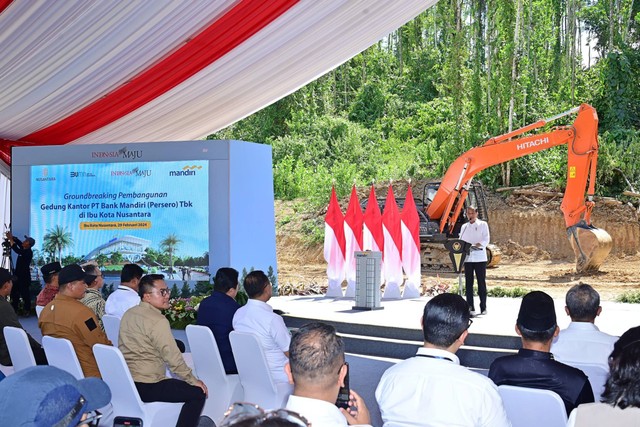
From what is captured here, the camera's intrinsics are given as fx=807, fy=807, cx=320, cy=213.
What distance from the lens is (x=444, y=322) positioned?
290cm

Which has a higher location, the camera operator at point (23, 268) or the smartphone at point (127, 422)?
the camera operator at point (23, 268)

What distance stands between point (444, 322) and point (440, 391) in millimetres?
303

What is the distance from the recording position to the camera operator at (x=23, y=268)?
10.4m

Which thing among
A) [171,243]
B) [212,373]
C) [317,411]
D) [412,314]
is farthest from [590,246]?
[317,411]

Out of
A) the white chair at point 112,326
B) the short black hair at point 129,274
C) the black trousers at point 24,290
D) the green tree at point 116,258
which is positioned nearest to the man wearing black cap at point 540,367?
the white chair at point 112,326

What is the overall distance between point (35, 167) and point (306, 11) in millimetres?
4563

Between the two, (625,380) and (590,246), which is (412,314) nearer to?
(590,246)

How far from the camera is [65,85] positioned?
9.30m

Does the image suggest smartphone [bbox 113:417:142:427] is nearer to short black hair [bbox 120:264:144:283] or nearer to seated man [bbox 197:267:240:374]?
seated man [bbox 197:267:240:374]

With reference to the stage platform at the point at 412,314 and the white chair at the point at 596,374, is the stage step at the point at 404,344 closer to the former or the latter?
the stage platform at the point at 412,314

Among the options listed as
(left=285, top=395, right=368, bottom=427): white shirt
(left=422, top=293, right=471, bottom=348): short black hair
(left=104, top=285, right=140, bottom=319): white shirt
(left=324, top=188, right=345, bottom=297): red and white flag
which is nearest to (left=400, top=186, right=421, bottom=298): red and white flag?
(left=324, top=188, right=345, bottom=297): red and white flag

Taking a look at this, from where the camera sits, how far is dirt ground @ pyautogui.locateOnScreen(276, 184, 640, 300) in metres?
14.8

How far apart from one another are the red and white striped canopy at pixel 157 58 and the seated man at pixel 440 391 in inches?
221

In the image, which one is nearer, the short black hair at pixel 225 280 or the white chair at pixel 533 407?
the white chair at pixel 533 407
